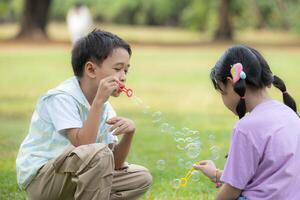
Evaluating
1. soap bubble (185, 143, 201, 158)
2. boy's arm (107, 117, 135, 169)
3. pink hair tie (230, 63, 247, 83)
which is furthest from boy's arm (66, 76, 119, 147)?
pink hair tie (230, 63, 247, 83)

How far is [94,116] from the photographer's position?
11.3ft

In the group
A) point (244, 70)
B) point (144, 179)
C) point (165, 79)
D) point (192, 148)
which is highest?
point (244, 70)

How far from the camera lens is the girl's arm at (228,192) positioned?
119 inches

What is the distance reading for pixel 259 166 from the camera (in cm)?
300

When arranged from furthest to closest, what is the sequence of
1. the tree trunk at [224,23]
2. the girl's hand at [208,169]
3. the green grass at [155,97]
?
the tree trunk at [224,23], the green grass at [155,97], the girl's hand at [208,169]

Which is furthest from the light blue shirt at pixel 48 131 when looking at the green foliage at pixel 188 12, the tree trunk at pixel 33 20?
the tree trunk at pixel 33 20

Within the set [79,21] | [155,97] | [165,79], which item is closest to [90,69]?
[155,97]

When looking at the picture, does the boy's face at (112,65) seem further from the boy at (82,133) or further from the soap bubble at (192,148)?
the soap bubble at (192,148)

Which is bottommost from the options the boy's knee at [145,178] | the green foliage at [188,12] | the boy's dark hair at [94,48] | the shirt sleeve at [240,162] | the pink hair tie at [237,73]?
the green foliage at [188,12]

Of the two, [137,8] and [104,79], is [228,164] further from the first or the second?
[137,8]

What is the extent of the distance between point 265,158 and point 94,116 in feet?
2.86

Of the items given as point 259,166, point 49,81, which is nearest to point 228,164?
point 259,166

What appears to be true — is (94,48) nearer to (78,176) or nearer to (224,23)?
(78,176)

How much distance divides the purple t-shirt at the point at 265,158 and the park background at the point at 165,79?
904 mm
